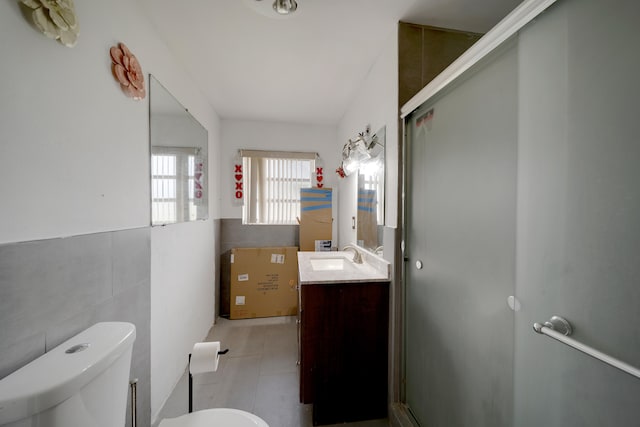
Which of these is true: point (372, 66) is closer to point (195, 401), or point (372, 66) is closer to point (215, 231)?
point (215, 231)

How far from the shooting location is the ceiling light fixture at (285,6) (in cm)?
120

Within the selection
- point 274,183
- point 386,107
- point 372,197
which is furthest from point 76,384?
point 274,183

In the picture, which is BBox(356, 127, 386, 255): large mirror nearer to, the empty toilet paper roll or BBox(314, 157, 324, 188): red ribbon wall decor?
BBox(314, 157, 324, 188): red ribbon wall decor

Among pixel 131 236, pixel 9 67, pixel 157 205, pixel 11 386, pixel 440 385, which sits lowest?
pixel 440 385

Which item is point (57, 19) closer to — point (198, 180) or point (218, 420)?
point (198, 180)

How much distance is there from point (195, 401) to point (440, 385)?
1.61 meters

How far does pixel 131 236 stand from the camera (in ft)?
3.76

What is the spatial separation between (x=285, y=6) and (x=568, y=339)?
5.90 feet

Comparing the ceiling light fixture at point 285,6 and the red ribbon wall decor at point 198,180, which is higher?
the ceiling light fixture at point 285,6

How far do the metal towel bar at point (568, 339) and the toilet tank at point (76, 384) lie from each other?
130 cm

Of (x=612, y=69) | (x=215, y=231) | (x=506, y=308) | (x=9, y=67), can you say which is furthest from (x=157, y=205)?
(x=612, y=69)

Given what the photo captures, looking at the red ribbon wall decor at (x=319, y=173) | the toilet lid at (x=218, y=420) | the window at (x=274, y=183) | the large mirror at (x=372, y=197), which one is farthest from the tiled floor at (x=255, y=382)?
the red ribbon wall decor at (x=319, y=173)

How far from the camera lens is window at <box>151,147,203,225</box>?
1.39 m

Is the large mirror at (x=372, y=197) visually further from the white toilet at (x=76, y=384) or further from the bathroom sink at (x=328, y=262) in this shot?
the white toilet at (x=76, y=384)
